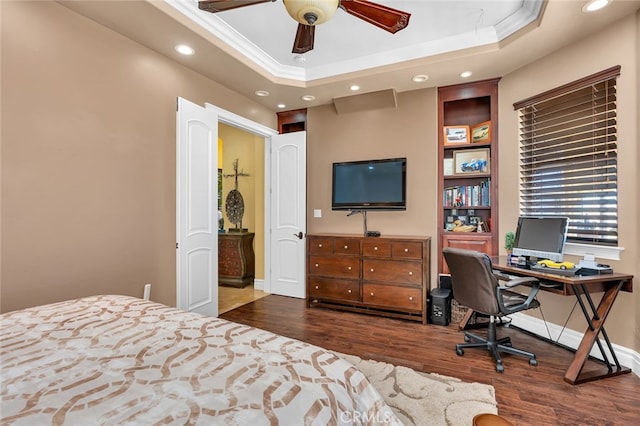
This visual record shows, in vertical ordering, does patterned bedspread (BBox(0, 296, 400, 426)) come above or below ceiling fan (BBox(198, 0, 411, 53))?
below

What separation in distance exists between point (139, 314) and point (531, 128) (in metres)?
3.75

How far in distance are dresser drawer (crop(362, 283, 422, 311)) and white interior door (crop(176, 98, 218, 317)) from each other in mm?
1720

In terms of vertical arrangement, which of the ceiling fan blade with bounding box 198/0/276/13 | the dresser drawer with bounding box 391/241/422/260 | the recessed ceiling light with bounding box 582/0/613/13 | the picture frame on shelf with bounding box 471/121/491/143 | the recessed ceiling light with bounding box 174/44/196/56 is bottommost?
the dresser drawer with bounding box 391/241/422/260

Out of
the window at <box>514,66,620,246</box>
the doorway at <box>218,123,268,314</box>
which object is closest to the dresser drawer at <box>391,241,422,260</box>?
the window at <box>514,66,620,246</box>

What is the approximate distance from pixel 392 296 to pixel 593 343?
5.59ft

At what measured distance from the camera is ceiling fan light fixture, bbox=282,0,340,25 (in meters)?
1.65

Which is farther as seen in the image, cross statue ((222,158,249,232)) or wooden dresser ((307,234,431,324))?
cross statue ((222,158,249,232))

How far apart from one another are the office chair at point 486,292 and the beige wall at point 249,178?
306cm

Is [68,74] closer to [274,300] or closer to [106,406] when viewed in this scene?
[106,406]

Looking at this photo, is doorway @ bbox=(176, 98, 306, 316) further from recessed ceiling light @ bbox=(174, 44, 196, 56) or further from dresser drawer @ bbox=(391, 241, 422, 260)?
dresser drawer @ bbox=(391, 241, 422, 260)

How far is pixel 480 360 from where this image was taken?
2.52 m

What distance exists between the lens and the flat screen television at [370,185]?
3.88 metres

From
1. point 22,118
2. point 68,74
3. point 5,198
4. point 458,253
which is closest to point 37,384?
point 5,198

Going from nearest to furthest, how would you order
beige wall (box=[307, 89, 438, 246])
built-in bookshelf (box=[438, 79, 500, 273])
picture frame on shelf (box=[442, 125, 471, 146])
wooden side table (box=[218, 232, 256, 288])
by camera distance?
built-in bookshelf (box=[438, 79, 500, 273]), picture frame on shelf (box=[442, 125, 471, 146]), beige wall (box=[307, 89, 438, 246]), wooden side table (box=[218, 232, 256, 288])
